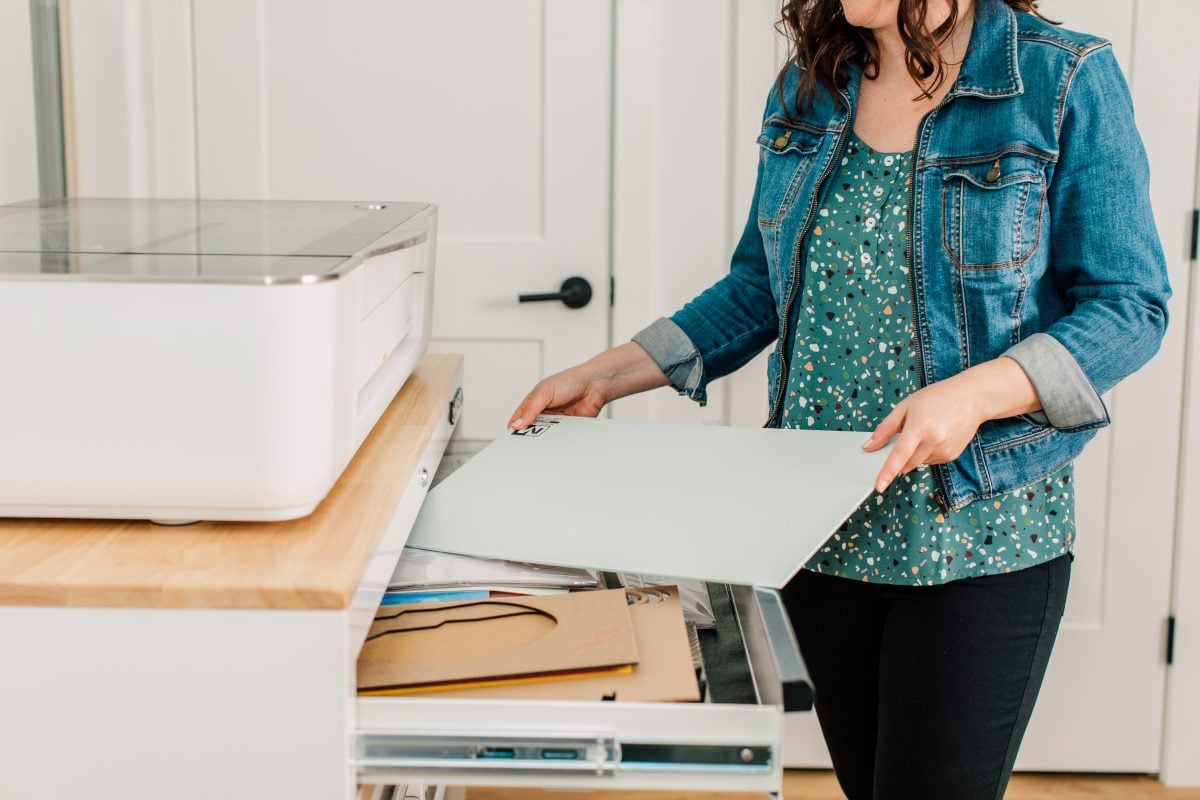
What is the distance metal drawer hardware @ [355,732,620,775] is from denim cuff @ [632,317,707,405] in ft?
2.17

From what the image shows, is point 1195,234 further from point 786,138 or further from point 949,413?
point 949,413

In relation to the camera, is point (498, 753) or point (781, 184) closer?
point (498, 753)

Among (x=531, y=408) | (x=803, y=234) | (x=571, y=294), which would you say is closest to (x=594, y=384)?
(x=531, y=408)

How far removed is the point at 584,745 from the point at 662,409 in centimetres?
144

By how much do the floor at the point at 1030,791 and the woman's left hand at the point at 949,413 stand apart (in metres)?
1.31

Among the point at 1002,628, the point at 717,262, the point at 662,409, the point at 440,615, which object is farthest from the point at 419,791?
the point at 717,262

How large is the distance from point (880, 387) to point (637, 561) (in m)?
0.43

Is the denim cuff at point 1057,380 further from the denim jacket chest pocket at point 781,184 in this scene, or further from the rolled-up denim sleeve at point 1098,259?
the denim jacket chest pocket at point 781,184

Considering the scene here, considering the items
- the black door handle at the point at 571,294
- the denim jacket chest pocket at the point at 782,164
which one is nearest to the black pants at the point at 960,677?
the denim jacket chest pocket at the point at 782,164

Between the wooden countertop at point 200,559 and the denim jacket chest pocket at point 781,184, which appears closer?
the wooden countertop at point 200,559

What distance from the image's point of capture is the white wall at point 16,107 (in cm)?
164

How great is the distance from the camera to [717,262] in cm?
213

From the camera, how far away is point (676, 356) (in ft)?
4.47

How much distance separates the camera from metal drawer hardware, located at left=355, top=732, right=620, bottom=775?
74 centimetres
